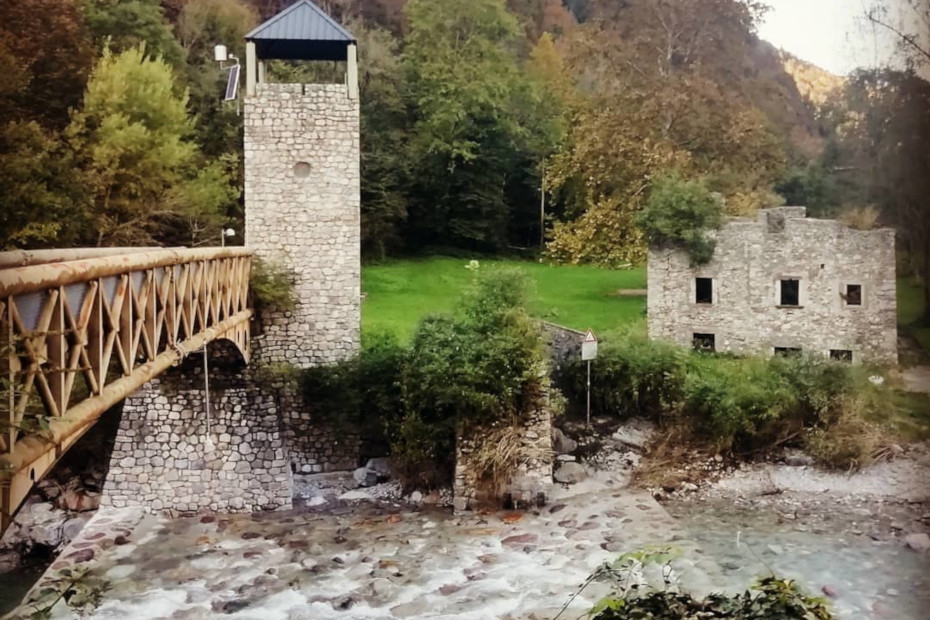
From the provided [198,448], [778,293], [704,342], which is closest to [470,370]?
[704,342]

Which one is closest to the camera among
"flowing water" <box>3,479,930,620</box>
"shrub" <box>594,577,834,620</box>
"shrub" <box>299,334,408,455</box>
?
"shrub" <box>594,577,834,620</box>

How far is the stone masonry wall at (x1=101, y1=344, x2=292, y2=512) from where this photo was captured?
4816 mm

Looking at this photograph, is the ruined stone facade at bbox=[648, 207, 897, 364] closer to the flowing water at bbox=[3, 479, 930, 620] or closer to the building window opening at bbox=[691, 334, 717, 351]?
the building window opening at bbox=[691, 334, 717, 351]

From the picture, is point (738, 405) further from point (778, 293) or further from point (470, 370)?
point (470, 370)

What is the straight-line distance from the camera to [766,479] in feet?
15.4

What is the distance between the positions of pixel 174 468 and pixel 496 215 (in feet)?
8.23

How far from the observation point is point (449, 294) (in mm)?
4977

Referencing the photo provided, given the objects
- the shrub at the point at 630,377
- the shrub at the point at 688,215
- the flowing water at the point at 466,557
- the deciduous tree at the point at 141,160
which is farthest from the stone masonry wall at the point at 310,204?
the shrub at the point at 688,215

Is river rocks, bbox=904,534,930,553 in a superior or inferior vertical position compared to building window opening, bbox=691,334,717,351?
inferior

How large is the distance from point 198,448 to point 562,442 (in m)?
2.26

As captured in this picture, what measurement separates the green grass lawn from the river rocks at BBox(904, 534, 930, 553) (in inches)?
90.3

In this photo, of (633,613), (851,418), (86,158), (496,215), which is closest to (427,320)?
(496,215)

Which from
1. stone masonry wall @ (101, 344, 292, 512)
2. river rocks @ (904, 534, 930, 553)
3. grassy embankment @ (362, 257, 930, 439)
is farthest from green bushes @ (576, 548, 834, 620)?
stone masonry wall @ (101, 344, 292, 512)

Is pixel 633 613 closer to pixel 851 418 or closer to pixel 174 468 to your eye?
pixel 851 418
